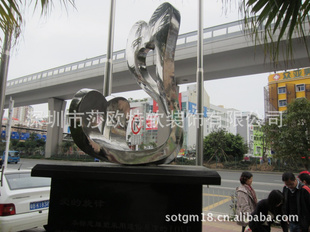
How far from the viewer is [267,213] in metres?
3.13

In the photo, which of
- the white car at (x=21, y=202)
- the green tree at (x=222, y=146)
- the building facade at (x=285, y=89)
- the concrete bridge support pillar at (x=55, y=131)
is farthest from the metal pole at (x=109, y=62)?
the building facade at (x=285, y=89)

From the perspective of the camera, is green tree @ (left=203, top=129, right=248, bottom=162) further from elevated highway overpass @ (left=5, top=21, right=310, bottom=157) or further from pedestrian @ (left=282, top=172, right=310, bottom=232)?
pedestrian @ (left=282, top=172, right=310, bottom=232)

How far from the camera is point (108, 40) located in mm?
6809

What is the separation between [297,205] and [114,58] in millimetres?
11173

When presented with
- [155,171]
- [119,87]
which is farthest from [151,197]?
[119,87]

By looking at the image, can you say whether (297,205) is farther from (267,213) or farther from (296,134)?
(296,134)

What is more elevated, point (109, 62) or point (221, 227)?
point (109, 62)

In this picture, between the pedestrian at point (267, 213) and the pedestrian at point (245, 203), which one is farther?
the pedestrian at point (245, 203)

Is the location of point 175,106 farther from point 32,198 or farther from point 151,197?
point 32,198

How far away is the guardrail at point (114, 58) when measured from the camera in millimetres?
11123

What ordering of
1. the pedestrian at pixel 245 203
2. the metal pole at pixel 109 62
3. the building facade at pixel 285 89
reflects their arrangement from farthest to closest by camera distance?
the building facade at pixel 285 89 < the metal pole at pixel 109 62 < the pedestrian at pixel 245 203

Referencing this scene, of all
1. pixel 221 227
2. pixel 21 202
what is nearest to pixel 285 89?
pixel 221 227

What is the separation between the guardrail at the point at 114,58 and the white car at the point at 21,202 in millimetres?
5005

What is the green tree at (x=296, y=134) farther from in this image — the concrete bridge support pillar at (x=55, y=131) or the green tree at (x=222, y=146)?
the concrete bridge support pillar at (x=55, y=131)
